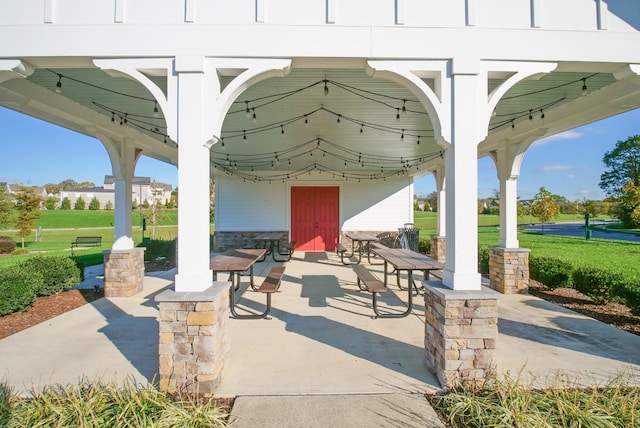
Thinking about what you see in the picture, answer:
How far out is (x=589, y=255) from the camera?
1052 cm

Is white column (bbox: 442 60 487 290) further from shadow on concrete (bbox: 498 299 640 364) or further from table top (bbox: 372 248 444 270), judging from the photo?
shadow on concrete (bbox: 498 299 640 364)

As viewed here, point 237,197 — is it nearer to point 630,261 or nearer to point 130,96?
point 130,96

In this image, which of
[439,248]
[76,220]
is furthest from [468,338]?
[76,220]

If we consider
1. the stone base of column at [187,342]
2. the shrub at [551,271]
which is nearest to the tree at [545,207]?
the shrub at [551,271]

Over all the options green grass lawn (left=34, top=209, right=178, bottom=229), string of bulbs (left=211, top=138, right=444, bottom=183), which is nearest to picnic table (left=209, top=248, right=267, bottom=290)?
string of bulbs (left=211, top=138, right=444, bottom=183)

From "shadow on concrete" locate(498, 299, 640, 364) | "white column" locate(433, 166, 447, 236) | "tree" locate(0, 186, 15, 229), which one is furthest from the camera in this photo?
"tree" locate(0, 186, 15, 229)

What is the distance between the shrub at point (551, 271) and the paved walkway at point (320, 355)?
88 cm

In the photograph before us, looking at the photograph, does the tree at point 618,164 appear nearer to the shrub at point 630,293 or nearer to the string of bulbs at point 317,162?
the string of bulbs at point 317,162

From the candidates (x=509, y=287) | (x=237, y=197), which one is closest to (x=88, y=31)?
(x=509, y=287)

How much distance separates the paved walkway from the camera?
2473mm

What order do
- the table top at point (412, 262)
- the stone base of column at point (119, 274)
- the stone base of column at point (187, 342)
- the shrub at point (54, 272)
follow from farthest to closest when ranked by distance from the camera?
the stone base of column at point (119, 274)
the shrub at point (54, 272)
the table top at point (412, 262)
the stone base of column at point (187, 342)

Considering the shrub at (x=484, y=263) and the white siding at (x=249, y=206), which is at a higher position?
the white siding at (x=249, y=206)

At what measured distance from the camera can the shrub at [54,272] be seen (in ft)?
17.6

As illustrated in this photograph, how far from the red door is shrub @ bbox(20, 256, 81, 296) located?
21.1ft
